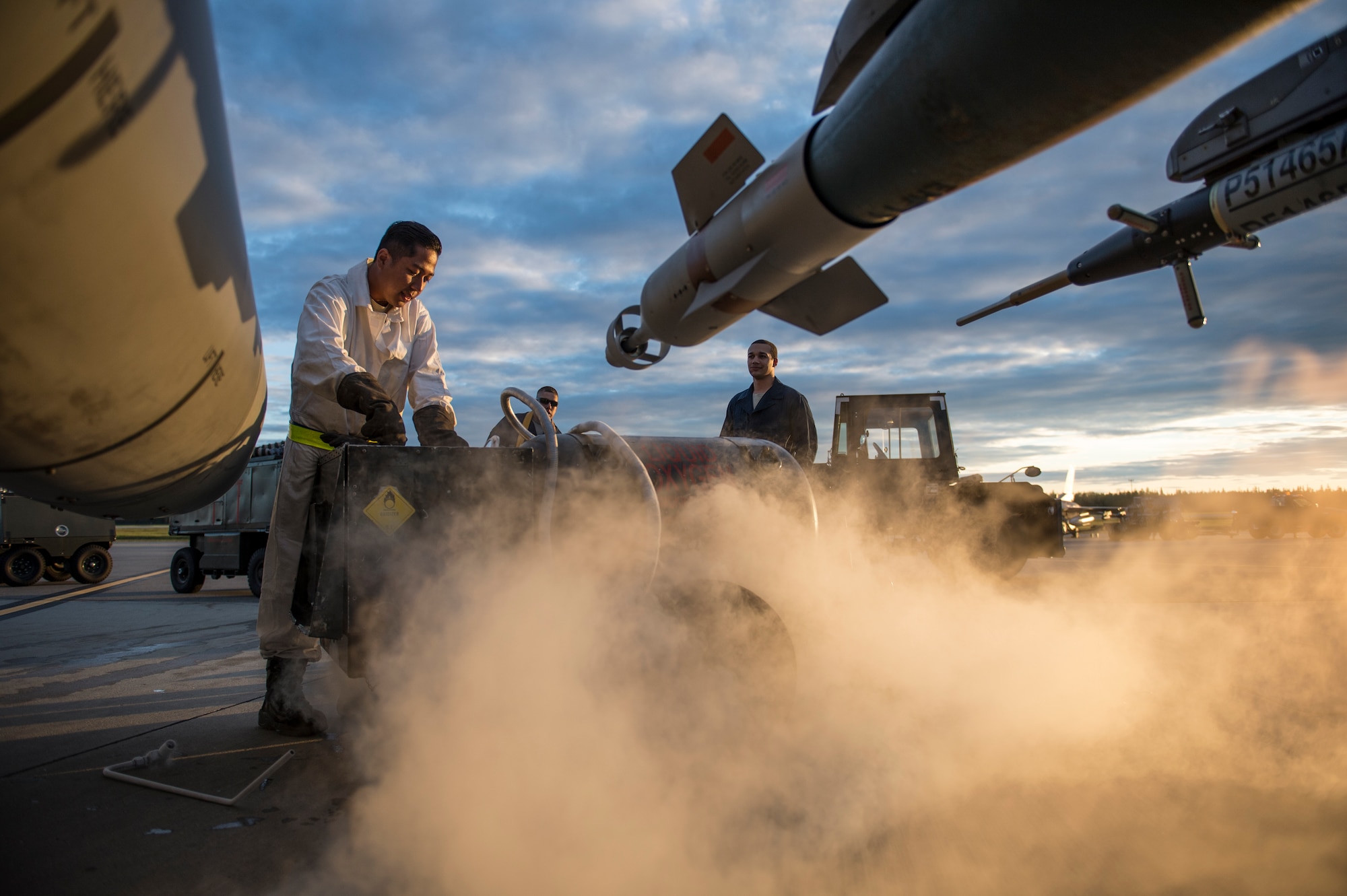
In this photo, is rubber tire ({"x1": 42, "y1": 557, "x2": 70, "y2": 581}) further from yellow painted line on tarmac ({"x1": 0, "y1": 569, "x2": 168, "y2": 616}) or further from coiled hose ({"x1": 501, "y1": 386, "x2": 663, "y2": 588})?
coiled hose ({"x1": 501, "y1": 386, "x2": 663, "y2": 588})

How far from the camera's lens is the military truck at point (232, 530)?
952 centimetres

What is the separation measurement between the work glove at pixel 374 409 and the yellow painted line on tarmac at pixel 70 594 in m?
7.74

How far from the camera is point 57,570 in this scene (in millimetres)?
11367

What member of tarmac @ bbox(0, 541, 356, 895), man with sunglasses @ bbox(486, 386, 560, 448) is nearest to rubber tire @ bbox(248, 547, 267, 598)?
tarmac @ bbox(0, 541, 356, 895)

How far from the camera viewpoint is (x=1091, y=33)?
4.70ft

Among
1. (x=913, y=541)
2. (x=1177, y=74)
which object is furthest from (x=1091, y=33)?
(x=913, y=541)

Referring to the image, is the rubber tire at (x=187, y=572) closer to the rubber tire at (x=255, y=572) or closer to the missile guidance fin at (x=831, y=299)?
the rubber tire at (x=255, y=572)

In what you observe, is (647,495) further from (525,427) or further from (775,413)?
(775,413)

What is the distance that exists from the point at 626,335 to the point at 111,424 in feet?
11.4

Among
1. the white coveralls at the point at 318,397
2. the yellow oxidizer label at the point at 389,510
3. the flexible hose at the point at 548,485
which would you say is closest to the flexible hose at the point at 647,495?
the flexible hose at the point at 548,485

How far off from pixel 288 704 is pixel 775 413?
2971mm

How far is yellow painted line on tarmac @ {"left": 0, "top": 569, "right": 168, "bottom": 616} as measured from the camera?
7762 millimetres

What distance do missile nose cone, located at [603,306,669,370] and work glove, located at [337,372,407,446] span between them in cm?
256

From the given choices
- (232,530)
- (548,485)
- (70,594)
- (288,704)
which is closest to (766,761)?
(548,485)
